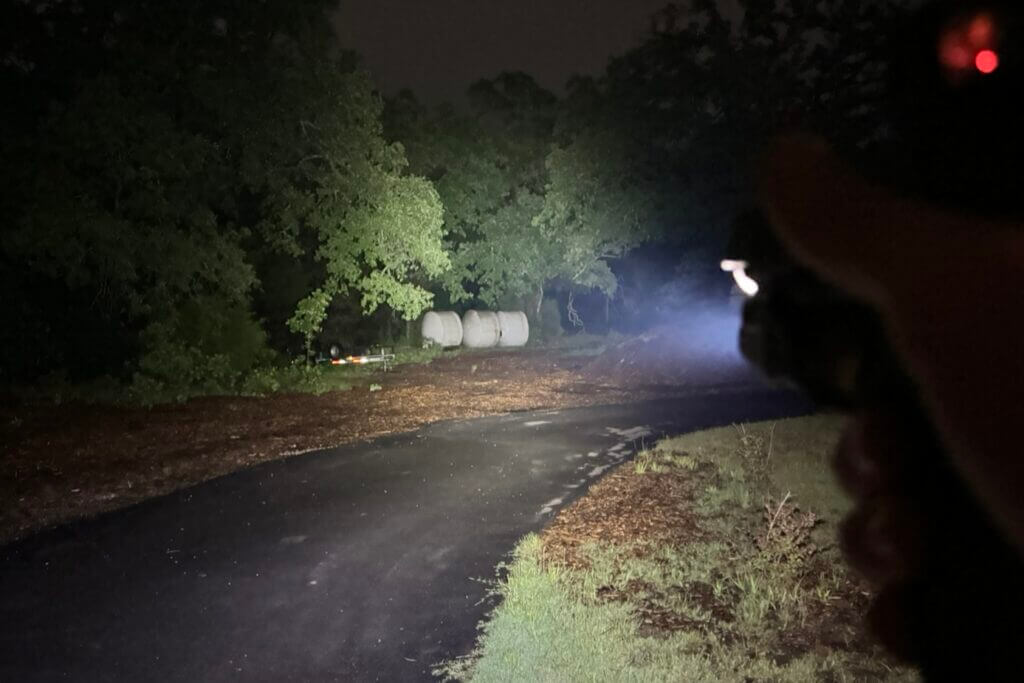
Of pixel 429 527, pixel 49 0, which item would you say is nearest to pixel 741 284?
pixel 429 527

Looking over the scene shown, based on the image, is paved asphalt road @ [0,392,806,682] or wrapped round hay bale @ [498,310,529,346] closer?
paved asphalt road @ [0,392,806,682]

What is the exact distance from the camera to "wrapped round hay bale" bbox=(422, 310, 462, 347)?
103 feet

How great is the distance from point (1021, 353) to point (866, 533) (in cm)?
65

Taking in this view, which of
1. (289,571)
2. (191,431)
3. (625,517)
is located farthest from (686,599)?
(191,431)

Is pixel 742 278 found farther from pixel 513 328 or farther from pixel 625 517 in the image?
pixel 513 328

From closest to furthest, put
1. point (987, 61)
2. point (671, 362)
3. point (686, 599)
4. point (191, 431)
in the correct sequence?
point (987, 61), point (686, 599), point (191, 431), point (671, 362)

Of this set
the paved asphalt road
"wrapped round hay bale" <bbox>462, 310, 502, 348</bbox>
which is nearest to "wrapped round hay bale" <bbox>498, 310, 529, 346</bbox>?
"wrapped round hay bale" <bbox>462, 310, 502, 348</bbox>

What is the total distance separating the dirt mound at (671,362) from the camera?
19.5 metres

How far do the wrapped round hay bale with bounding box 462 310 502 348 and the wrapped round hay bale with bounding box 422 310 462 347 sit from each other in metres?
0.53

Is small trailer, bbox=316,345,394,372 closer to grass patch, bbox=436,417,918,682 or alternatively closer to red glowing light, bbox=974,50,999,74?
grass patch, bbox=436,417,918,682

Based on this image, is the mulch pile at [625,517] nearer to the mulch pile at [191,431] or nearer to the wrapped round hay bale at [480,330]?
the mulch pile at [191,431]

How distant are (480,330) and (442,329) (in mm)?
1738

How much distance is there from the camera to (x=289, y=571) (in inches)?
238

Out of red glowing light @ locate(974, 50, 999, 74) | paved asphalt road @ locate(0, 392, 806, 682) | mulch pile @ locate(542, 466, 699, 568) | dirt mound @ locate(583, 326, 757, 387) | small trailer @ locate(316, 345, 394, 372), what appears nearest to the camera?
red glowing light @ locate(974, 50, 999, 74)
